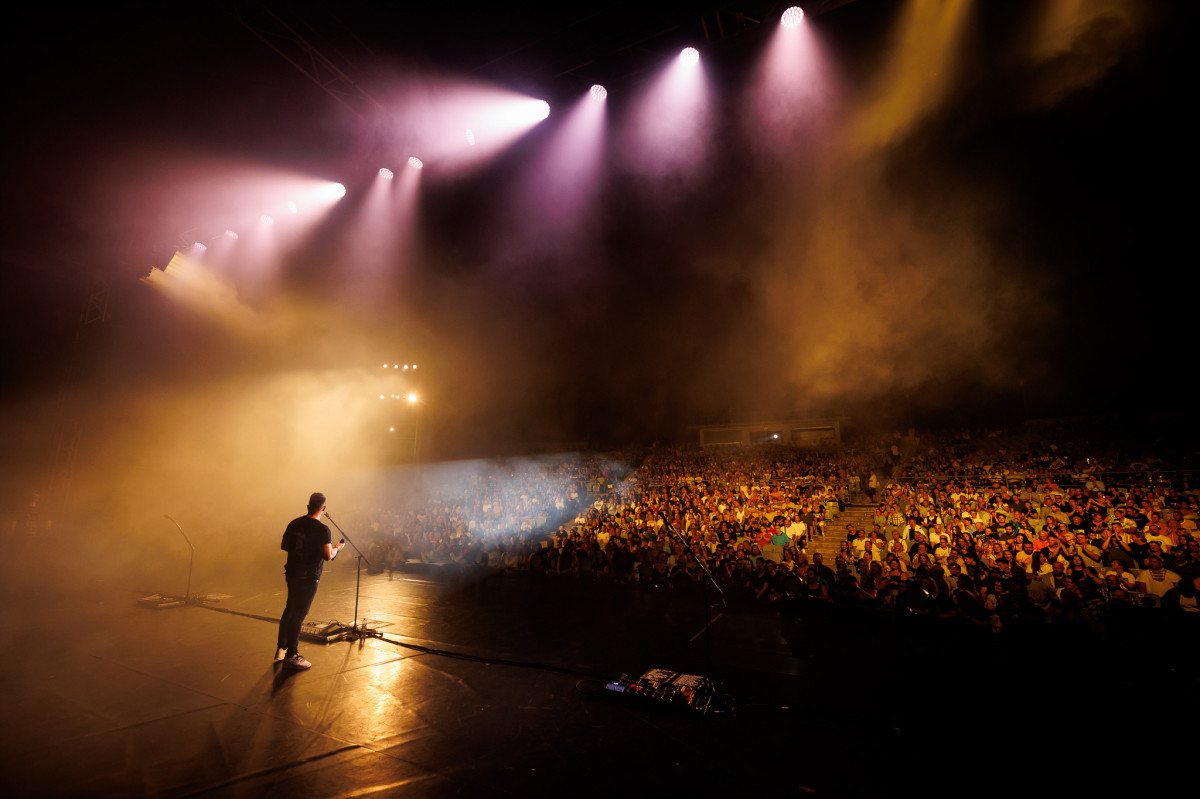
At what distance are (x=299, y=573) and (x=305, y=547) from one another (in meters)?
0.22

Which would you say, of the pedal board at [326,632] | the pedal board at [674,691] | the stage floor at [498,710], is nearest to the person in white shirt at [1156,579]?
the stage floor at [498,710]

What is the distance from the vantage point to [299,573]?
407cm

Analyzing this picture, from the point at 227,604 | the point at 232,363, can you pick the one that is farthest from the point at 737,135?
the point at 232,363

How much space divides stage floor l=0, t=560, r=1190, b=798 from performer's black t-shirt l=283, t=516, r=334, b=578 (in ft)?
2.69

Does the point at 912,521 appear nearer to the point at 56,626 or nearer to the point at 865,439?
the point at 865,439

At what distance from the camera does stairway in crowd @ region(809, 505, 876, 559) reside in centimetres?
988

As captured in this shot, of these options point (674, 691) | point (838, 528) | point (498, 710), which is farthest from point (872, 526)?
point (498, 710)

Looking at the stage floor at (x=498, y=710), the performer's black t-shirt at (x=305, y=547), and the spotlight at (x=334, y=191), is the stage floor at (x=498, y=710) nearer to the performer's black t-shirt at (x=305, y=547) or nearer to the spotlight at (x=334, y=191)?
the performer's black t-shirt at (x=305, y=547)

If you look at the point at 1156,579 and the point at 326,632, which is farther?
the point at 1156,579

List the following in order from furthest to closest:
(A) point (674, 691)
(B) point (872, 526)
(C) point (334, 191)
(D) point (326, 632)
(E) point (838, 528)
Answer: (E) point (838, 528) → (B) point (872, 526) → (C) point (334, 191) → (D) point (326, 632) → (A) point (674, 691)

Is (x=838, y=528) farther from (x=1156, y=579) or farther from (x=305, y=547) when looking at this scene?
(x=305, y=547)

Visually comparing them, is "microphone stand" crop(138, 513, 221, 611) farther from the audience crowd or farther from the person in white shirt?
the person in white shirt

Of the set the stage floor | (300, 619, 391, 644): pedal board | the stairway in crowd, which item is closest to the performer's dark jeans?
the stage floor

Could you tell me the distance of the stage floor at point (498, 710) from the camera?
2418mm
